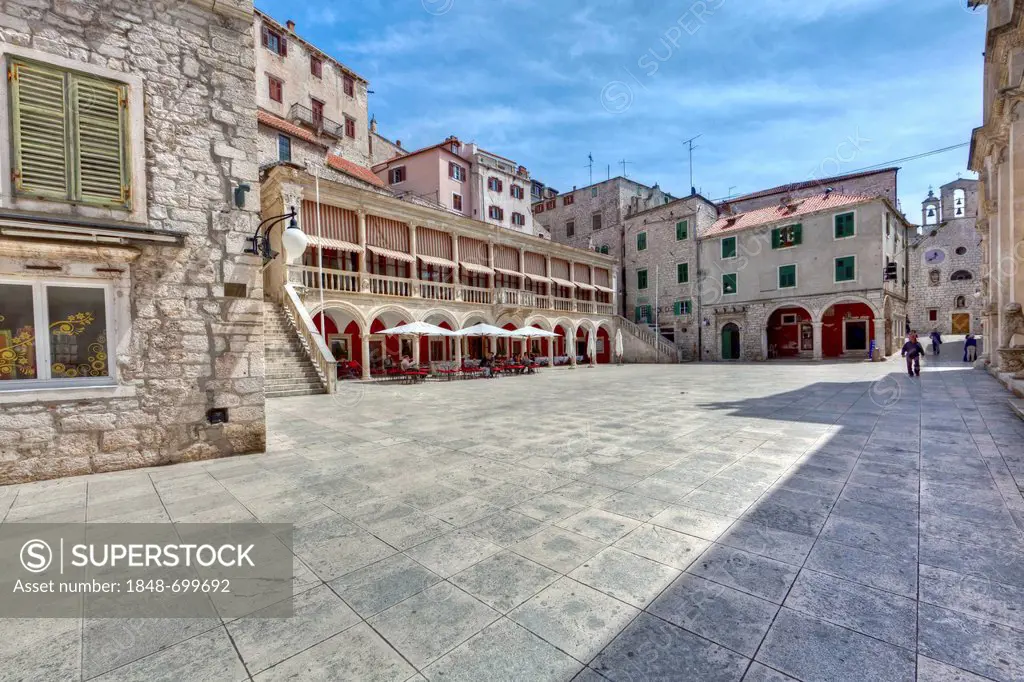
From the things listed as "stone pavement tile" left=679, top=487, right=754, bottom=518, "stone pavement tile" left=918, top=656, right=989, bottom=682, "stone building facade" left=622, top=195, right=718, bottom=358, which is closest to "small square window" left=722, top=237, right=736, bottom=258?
"stone building facade" left=622, top=195, right=718, bottom=358

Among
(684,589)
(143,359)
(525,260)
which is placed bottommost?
(684,589)

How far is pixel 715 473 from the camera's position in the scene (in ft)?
15.7

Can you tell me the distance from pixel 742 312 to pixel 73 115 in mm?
33005

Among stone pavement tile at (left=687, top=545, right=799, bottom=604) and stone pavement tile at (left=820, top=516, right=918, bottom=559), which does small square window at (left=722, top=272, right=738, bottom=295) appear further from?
stone pavement tile at (left=687, top=545, right=799, bottom=604)

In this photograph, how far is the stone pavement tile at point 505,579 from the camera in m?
2.61

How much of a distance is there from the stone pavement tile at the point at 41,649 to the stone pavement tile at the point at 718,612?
2.94m

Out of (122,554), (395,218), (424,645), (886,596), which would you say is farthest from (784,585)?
(395,218)

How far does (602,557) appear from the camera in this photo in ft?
10.0

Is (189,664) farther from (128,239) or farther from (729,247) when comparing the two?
(729,247)

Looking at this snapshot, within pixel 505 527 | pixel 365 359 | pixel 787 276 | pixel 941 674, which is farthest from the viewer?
pixel 787 276

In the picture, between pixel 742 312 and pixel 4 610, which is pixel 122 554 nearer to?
pixel 4 610

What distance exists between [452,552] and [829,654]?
2.20 meters

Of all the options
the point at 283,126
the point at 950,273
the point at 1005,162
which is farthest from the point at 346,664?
the point at 950,273

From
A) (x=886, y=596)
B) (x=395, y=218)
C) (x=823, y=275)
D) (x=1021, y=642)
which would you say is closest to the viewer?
(x=1021, y=642)
